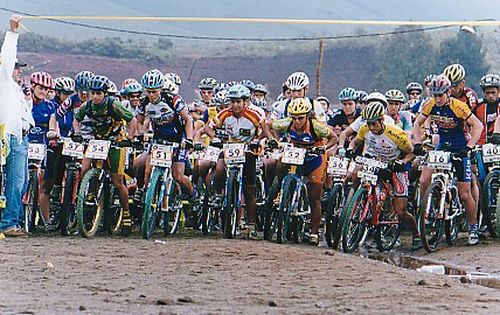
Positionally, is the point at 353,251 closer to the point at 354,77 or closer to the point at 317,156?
the point at 317,156

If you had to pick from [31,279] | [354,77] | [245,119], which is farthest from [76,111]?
[354,77]

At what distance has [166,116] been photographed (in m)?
15.6

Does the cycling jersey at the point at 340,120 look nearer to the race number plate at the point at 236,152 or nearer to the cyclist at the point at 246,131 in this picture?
the cyclist at the point at 246,131

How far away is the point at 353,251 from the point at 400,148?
1.37 metres

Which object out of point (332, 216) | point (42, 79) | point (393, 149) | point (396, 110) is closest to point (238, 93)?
point (332, 216)

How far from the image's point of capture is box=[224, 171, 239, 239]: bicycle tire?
1541 cm

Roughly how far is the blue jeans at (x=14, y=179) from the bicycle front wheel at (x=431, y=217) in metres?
4.81

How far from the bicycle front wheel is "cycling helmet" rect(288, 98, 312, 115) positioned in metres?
1.79

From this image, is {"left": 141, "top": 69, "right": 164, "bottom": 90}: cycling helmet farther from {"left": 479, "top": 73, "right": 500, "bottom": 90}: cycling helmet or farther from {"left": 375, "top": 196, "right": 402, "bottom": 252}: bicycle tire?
{"left": 479, "top": 73, "right": 500, "bottom": 90}: cycling helmet

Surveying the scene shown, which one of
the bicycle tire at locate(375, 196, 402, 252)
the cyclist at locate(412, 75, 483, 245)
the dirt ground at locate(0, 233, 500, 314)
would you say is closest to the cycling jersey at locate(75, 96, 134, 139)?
the dirt ground at locate(0, 233, 500, 314)

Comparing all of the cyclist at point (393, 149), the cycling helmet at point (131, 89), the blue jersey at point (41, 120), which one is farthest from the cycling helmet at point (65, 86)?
the cyclist at point (393, 149)

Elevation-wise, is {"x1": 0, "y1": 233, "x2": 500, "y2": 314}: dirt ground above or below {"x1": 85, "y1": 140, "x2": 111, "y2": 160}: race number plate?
below

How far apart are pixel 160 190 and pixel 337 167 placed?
221 centimetres

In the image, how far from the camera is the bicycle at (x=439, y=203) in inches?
583
